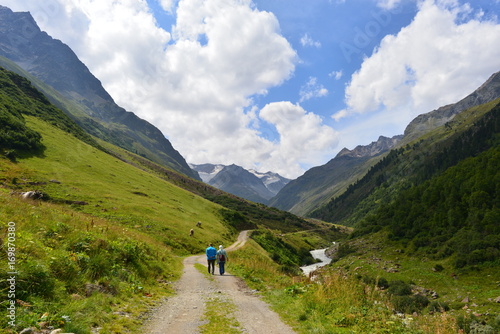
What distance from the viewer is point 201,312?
1204cm

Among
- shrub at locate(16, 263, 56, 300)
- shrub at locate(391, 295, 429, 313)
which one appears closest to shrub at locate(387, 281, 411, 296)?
shrub at locate(391, 295, 429, 313)

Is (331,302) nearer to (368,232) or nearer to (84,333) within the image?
(84,333)

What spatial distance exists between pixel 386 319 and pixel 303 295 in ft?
16.0

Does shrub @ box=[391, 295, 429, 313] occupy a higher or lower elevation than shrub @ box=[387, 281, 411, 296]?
higher

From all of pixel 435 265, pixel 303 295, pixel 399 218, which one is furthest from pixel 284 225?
pixel 303 295

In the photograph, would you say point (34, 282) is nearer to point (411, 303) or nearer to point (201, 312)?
point (201, 312)

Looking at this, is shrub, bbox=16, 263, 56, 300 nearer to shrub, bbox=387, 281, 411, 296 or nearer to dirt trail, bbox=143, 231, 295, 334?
dirt trail, bbox=143, 231, 295, 334

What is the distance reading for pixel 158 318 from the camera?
10773mm

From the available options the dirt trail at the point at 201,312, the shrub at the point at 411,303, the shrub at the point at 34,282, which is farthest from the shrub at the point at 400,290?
the shrub at the point at 34,282

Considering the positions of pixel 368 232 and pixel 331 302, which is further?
pixel 368 232

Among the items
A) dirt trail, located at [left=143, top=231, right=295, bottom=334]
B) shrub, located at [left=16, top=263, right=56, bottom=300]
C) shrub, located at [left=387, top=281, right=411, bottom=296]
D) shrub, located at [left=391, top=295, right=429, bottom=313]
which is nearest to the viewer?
shrub, located at [left=16, top=263, right=56, bottom=300]

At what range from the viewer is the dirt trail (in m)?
9.90

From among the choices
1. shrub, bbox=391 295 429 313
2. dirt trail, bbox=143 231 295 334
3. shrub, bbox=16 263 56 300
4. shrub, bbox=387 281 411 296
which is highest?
shrub, bbox=16 263 56 300

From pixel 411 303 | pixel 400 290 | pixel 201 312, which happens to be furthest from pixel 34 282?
pixel 400 290
